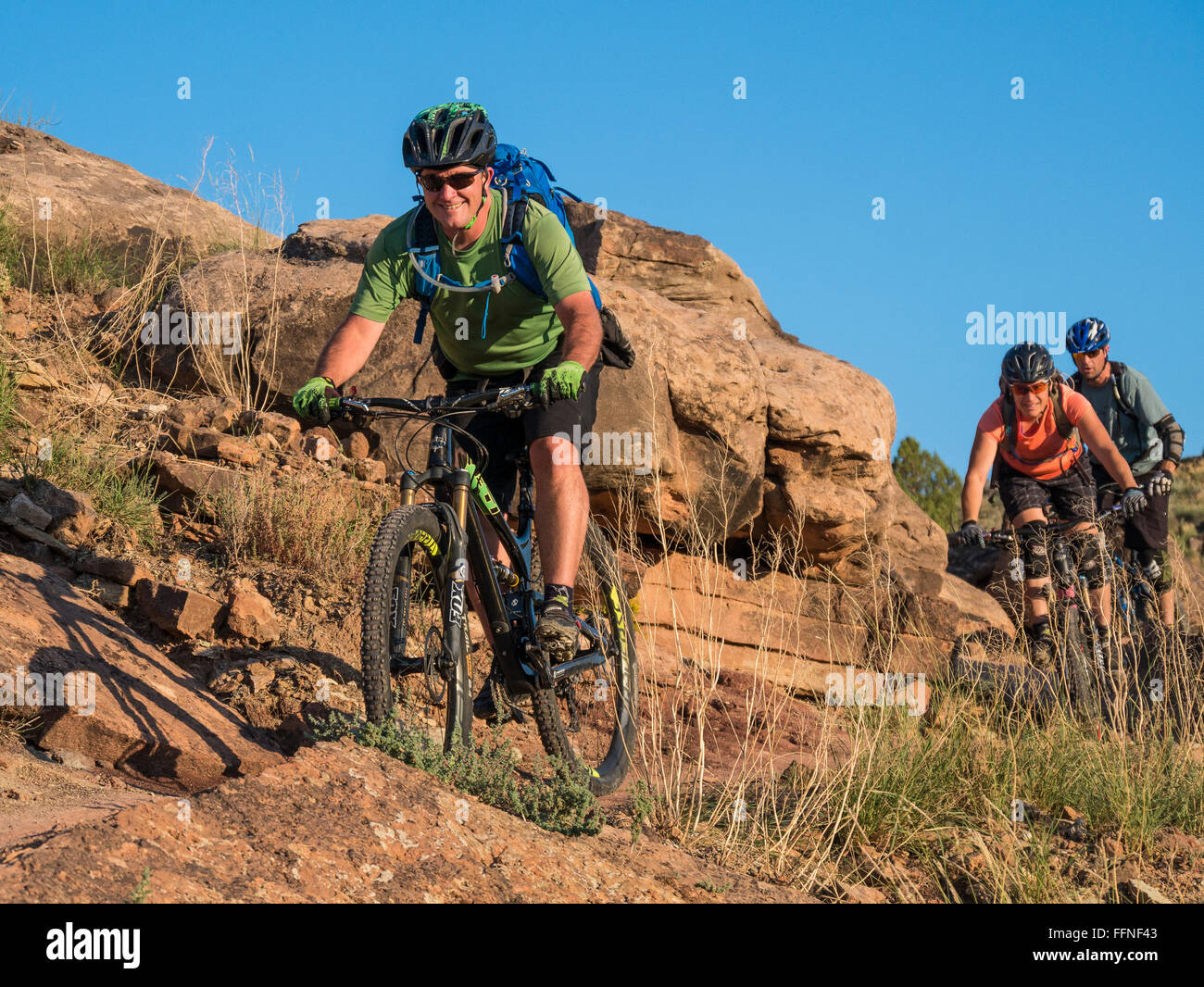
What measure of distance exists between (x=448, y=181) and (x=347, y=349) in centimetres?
76

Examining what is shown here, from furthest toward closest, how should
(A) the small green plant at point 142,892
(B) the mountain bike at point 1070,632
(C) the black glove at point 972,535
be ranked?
(C) the black glove at point 972,535 → (B) the mountain bike at point 1070,632 → (A) the small green plant at point 142,892

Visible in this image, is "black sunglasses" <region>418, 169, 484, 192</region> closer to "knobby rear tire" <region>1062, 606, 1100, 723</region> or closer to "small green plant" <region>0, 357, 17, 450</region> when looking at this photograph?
"small green plant" <region>0, 357, 17, 450</region>

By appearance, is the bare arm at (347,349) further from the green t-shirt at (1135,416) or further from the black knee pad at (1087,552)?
the green t-shirt at (1135,416)

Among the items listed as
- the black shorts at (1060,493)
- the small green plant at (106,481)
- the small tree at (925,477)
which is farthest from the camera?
the small tree at (925,477)

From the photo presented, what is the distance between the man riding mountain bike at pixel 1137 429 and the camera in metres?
8.73

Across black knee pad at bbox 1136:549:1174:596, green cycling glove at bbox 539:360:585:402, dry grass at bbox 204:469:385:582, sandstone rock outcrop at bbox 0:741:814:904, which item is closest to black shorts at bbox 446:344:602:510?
green cycling glove at bbox 539:360:585:402

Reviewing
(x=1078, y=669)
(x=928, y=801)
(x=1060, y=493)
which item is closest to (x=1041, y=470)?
(x=1060, y=493)

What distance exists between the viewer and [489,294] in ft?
15.0

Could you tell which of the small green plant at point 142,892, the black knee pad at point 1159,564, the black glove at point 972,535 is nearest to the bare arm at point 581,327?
the small green plant at point 142,892

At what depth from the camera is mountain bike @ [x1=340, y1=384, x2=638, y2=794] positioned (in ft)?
12.3

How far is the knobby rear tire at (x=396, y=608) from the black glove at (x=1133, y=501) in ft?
17.4

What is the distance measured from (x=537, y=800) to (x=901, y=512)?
7.44 metres

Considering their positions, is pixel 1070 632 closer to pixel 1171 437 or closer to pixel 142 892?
pixel 1171 437
